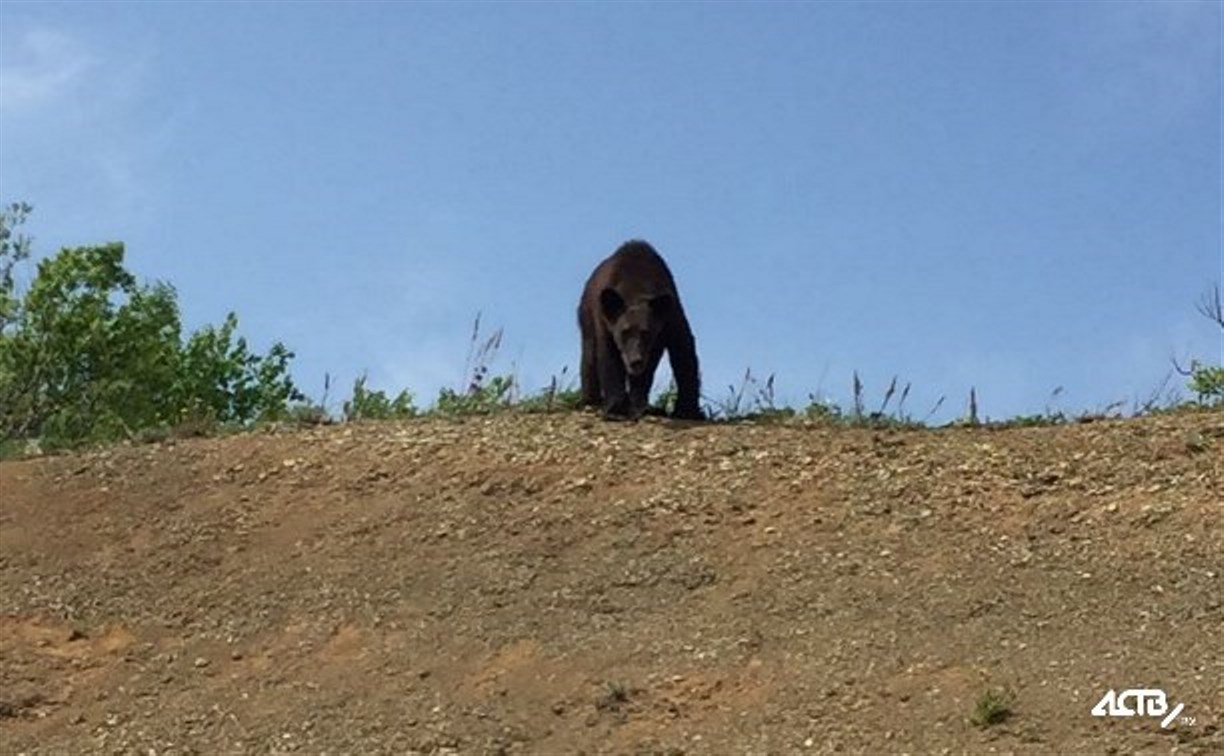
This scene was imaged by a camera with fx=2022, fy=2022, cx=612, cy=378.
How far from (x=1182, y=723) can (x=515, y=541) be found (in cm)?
373

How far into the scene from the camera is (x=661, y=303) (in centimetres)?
1374

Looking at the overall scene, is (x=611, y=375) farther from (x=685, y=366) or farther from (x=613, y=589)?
(x=613, y=589)

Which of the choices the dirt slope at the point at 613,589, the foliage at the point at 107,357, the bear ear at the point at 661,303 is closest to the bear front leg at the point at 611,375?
the bear ear at the point at 661,303

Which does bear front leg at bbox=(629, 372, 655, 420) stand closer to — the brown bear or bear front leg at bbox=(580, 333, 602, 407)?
the brown bear

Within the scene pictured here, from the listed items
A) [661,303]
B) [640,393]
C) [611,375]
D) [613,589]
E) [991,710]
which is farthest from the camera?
[661,303]

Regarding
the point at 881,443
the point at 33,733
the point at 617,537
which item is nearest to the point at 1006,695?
the point at 617,537

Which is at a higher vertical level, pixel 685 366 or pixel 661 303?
pixel 661 303

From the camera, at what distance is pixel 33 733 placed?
29.7 feet

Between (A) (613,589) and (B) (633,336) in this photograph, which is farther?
(B) (633,336)

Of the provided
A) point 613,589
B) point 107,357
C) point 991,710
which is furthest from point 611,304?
point 107,357

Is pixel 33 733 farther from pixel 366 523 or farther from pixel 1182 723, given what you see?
pixel 1182 723

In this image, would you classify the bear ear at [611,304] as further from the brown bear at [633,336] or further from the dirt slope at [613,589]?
the dirt slope at [613,589]

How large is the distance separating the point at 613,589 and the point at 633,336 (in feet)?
13.2

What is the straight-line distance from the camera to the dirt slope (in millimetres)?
8352
